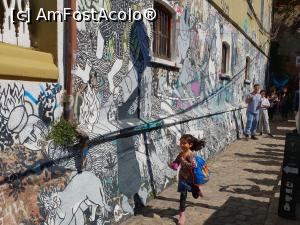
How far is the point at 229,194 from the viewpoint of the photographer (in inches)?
260

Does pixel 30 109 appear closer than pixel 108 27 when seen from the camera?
Yes

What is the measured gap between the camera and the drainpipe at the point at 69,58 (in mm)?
4090

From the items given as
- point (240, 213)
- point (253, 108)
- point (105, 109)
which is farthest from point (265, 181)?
point (253, 108)

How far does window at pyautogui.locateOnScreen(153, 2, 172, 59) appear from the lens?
683 cm

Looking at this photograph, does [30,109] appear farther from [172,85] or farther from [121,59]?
[172,85]

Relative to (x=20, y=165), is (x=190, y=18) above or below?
above

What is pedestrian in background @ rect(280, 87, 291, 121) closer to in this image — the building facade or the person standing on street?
the person standing on street

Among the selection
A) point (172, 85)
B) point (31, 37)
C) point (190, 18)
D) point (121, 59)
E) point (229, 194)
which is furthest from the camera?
point (190, 18)

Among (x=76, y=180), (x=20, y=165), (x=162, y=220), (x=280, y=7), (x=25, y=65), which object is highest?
(x=280, y=7)

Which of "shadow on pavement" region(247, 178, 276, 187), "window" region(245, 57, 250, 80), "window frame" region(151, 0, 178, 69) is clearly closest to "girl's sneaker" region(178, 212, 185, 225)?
"window frame" region(151, 0, 178, 69)

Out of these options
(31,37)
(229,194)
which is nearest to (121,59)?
(31,37)

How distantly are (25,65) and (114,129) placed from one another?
5.62 ft

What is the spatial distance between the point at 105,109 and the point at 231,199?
277 cm

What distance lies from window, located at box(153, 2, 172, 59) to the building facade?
2cm
